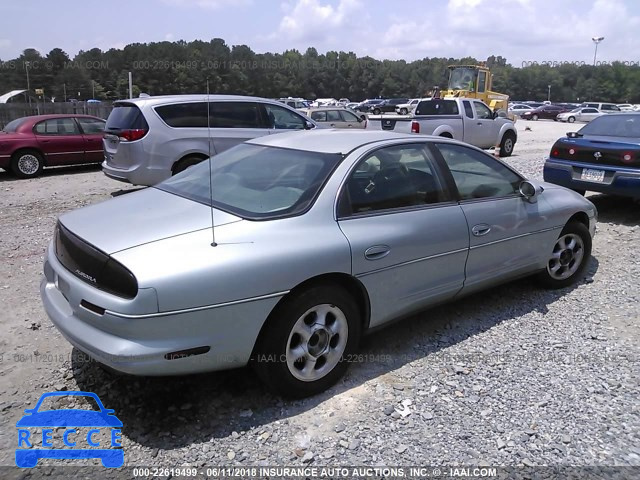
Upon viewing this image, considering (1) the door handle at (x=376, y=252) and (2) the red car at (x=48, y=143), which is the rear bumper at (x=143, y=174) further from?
(1) the door handle at (x=376, y=252)

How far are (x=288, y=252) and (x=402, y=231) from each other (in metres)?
→ 0.93

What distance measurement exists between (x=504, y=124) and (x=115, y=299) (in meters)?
14.9

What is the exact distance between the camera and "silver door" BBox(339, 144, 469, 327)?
3297mm

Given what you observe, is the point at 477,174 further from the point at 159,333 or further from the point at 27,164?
the point at 27,164

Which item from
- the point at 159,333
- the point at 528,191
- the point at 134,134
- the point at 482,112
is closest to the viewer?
the point at 159,333

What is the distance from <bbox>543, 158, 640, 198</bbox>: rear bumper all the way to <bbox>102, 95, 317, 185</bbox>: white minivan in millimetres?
5104

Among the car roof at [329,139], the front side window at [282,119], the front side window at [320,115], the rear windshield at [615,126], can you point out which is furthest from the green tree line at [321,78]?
the car roof at [329,139]

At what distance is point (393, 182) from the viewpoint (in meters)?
3.67

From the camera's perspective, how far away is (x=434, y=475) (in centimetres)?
260

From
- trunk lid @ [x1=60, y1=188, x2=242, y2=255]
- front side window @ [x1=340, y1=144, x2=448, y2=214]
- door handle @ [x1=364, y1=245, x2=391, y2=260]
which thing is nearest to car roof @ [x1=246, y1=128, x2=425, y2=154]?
front side window @ [x1=340, y1=144, x2=448, y2=214]

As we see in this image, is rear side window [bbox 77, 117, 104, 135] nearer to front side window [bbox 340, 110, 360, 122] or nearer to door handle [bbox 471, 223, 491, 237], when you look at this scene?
front side window [bbox 340, 110, 360, 122]

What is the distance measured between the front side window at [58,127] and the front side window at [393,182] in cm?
1109

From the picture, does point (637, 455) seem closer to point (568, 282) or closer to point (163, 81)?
point (568, 282)

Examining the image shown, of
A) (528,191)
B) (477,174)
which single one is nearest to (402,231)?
(477,174)
